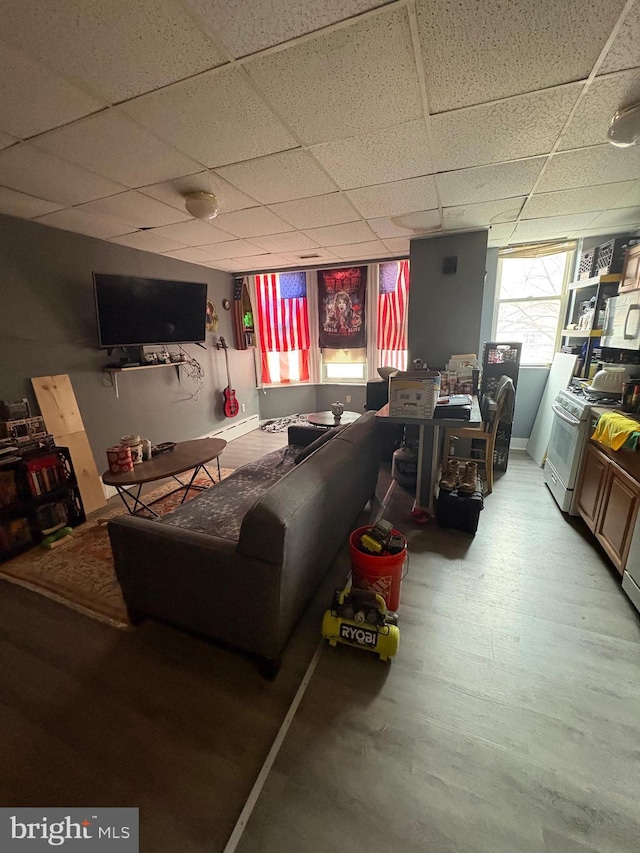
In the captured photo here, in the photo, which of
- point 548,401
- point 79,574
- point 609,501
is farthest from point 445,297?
point 79,574

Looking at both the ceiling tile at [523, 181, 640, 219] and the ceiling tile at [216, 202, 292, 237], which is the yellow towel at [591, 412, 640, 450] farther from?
the ceiling tile at [216, 202, 292, 237]

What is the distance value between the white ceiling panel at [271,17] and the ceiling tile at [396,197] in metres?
1.24

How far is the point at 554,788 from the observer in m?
1.13

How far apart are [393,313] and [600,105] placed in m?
3.88

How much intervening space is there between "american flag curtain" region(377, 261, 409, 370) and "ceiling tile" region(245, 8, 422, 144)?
148 inches

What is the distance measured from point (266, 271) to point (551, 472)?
436 cm

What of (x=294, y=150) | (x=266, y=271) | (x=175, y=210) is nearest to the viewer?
(x=294, y=150)

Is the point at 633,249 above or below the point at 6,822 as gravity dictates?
above

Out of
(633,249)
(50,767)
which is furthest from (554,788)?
(633,249)

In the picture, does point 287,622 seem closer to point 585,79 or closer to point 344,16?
point 344,16

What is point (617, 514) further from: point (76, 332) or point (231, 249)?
point (76, 332)

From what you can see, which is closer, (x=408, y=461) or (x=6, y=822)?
(x=6, y=822)

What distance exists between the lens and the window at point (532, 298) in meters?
3.91

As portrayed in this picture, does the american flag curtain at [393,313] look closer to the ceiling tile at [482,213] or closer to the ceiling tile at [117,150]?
the ceiling tile at [482,213]
